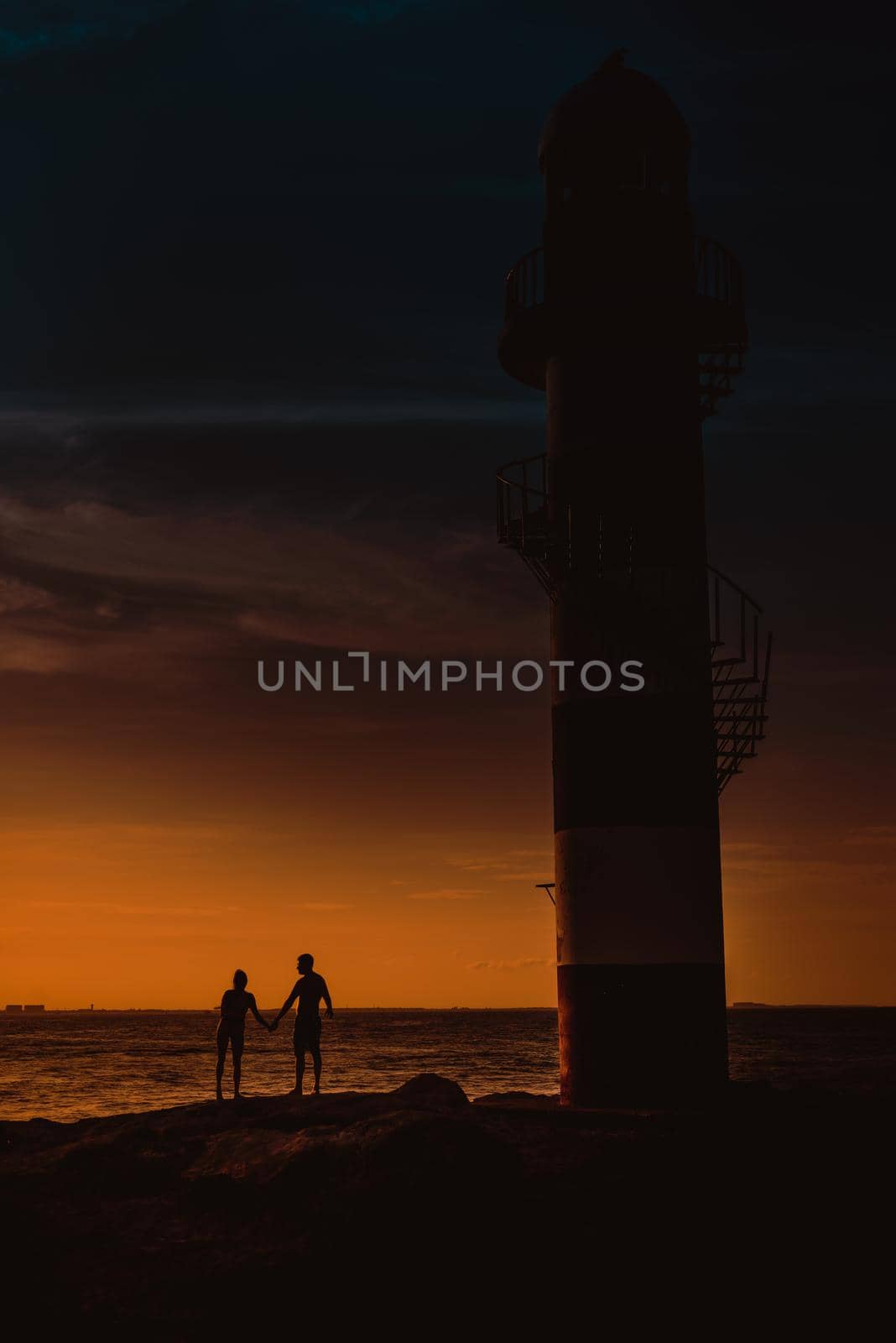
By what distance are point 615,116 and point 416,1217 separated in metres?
15.4

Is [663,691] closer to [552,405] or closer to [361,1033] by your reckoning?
[552,405]

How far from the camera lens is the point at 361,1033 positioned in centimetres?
14438

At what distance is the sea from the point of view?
149 feet

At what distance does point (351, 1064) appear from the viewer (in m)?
76.1

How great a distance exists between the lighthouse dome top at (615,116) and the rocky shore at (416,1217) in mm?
13677

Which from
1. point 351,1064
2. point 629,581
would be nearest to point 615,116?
point 629,581

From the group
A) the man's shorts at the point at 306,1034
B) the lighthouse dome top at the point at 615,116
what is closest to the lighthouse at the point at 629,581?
the lighthouse dome top at the point at 615,116

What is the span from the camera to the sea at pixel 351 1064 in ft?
149

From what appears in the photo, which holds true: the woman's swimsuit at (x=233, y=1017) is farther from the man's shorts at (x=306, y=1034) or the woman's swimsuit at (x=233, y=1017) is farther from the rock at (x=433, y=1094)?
the rock at (x=433, y=1094)

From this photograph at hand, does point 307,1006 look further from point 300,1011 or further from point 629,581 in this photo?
point 629,581

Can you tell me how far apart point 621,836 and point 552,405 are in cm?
639

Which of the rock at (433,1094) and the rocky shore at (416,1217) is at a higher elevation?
the rock at (433,1094)

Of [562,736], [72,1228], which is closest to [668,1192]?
[72,1228]

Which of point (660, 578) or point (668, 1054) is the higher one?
point (660, 578)
